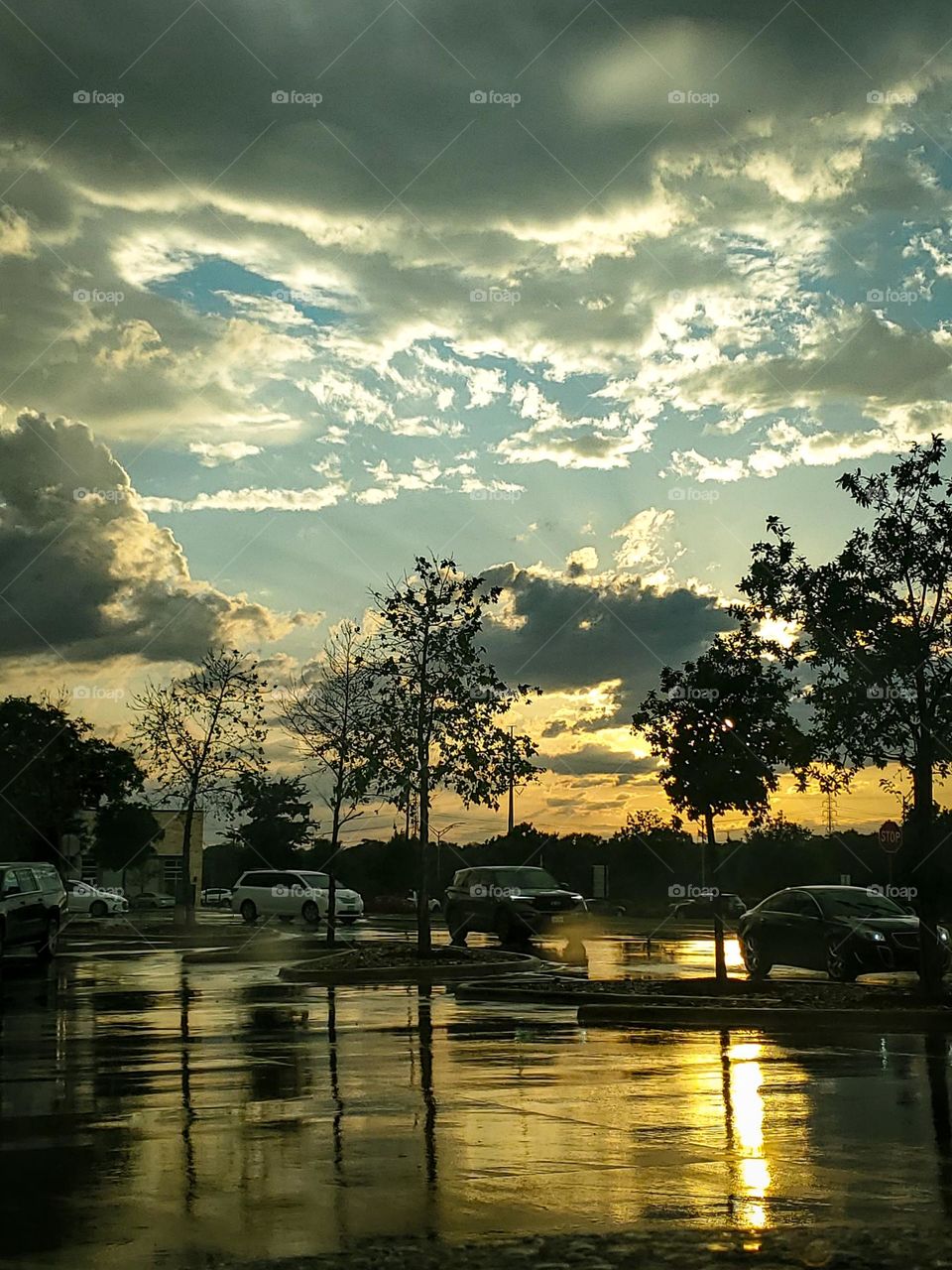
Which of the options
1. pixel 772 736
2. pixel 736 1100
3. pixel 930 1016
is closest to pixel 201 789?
pixel 772 736

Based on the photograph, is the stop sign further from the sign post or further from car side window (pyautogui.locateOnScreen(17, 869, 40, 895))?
car side window (pyautogui.locateOnScreen(17, 869, 40, 895))

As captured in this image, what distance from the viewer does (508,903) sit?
1353 inches

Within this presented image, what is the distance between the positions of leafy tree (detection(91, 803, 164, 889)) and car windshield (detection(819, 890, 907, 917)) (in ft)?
255

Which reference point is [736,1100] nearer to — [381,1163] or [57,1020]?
[381,1163]

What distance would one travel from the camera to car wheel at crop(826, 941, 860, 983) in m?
23.1

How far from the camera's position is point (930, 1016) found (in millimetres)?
16828

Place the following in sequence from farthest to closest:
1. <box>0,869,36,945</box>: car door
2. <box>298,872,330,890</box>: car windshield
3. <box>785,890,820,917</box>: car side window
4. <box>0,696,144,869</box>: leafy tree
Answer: <box>0,696,144,869</box>: leafy tree → <box>298,872,330,890</box>: car windshield → <box>0,869,36,945</box>: car door → <box>785,890,820,917</box>: car side window

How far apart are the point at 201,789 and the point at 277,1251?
136 ft

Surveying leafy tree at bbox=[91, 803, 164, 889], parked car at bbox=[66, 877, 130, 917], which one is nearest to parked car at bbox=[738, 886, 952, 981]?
parked car at bbox=[66, 877, 130, 917]

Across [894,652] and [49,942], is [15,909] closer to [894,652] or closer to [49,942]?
[49,942]

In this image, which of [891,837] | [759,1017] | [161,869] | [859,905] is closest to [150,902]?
[161,869]

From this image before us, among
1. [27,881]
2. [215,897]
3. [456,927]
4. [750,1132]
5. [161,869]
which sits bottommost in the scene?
[215,897]

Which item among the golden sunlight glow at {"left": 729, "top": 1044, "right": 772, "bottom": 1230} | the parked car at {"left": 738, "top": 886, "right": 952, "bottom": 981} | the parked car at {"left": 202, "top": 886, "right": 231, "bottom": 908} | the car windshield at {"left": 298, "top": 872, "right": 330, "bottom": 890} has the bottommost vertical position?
the parked car at {"left": 202, "top": 886, "right": 231, "bottom": 908}

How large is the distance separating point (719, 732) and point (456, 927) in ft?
41.3
